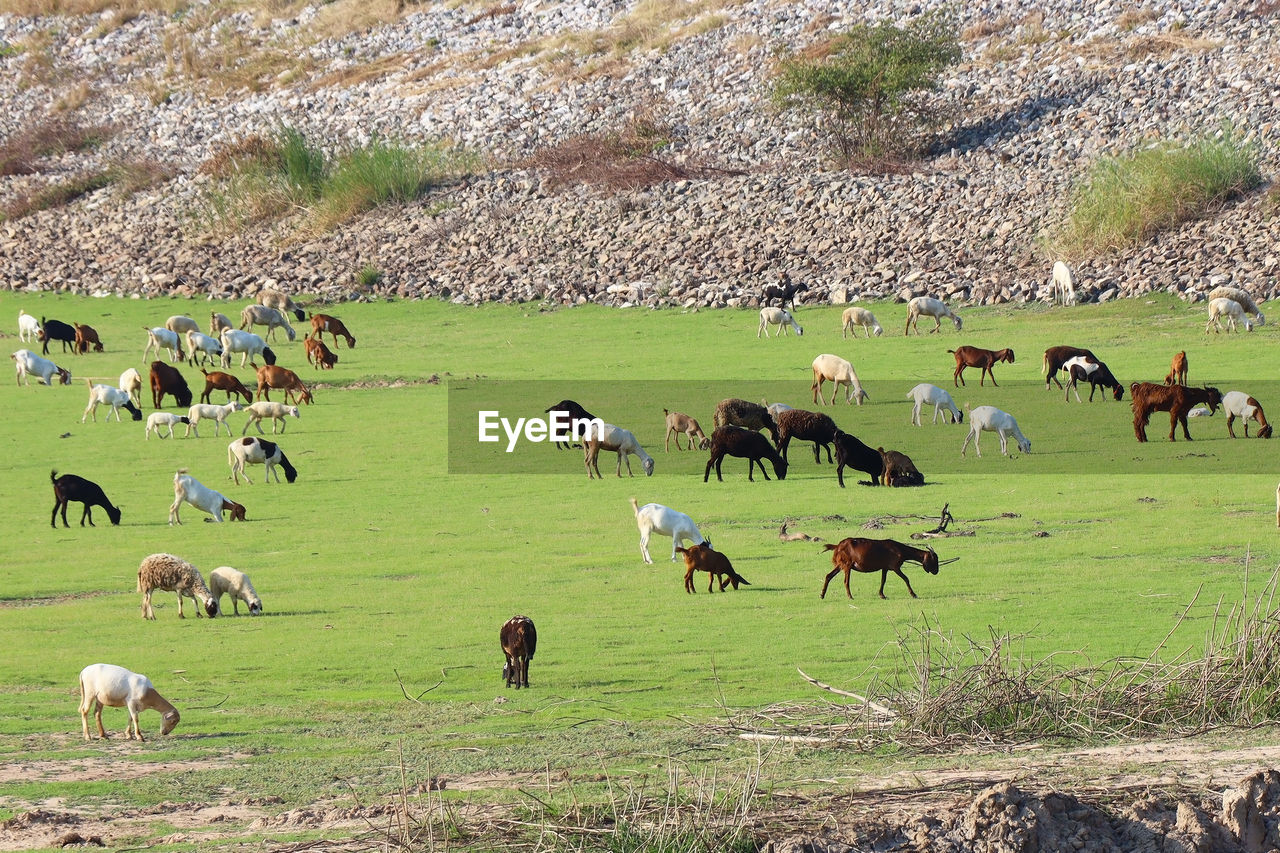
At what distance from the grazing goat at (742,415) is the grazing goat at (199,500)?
696 centimetres

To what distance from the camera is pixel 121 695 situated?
10.8 m

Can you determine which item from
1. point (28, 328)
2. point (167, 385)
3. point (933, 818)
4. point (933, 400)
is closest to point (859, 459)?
point (933, 400)

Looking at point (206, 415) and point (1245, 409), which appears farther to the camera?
point (206, 415)

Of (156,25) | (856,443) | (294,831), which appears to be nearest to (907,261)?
(856,443)

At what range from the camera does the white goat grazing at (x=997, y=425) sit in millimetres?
23031

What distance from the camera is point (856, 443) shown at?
70.1 feet

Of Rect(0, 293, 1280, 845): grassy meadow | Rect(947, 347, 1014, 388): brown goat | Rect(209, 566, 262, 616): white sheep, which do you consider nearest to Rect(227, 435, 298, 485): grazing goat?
Rect(0, 293, 1280, 845): grassy meadow

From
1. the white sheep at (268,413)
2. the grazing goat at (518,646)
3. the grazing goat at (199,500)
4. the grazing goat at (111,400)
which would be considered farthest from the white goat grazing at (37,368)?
the grazing goat at (518,646)

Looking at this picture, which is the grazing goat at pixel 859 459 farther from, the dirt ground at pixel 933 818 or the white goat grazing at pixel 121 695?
the dirt ground at pixel 933 818

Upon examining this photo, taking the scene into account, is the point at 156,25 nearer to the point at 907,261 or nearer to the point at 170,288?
the point at 170,288

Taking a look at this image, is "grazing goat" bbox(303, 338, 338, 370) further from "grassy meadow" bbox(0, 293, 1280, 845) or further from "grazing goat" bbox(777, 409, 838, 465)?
"grazing goat" bbox(777, 409, 838, 465)

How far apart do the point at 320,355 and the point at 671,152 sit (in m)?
19.6

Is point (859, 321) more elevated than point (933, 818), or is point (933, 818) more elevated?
point (859, 321)

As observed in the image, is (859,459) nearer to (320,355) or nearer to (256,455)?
(256,455)
